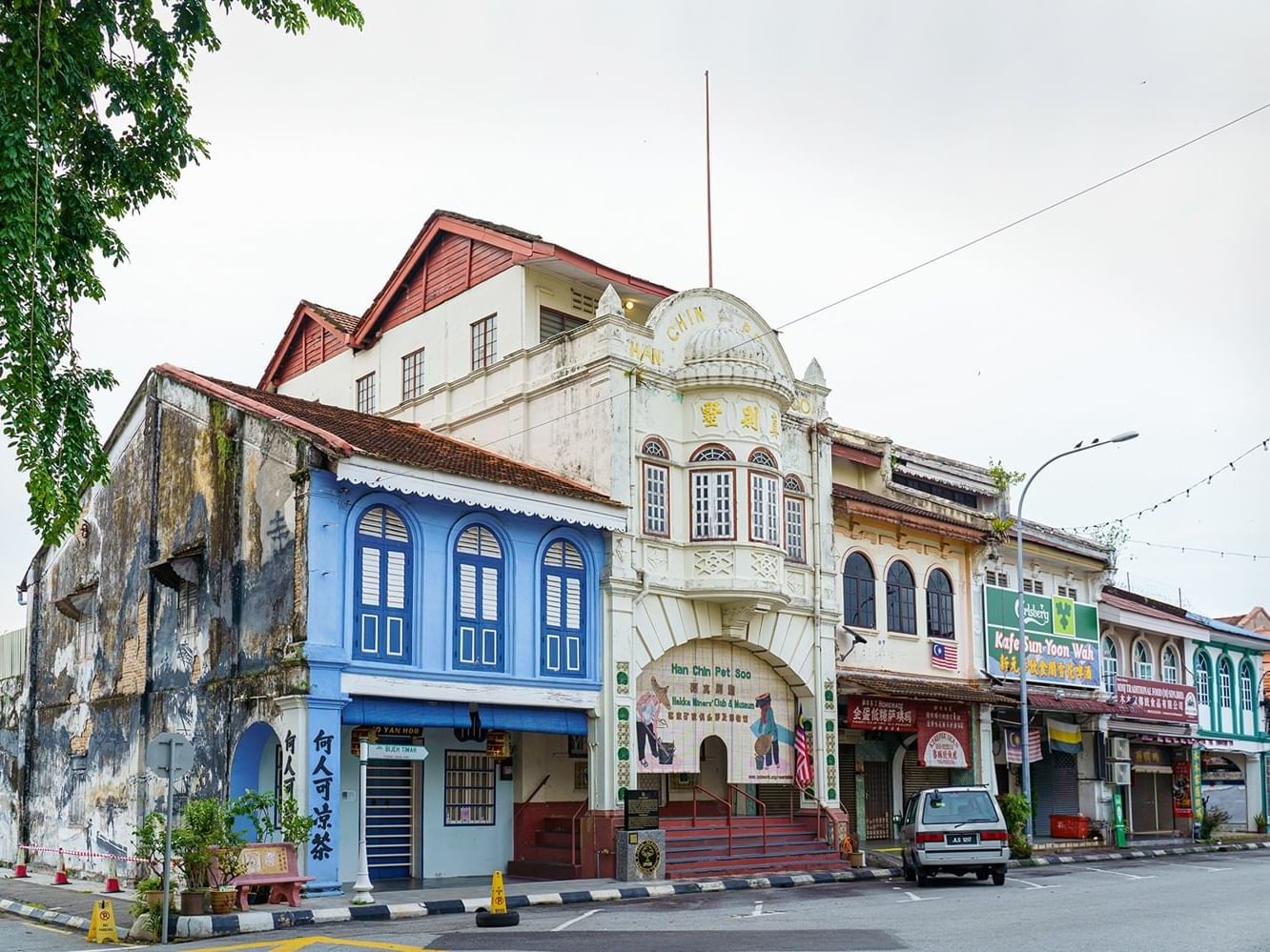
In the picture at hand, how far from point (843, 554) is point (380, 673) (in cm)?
1261

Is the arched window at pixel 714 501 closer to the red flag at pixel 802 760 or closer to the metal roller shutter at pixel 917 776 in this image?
the red flag at pixel 802 760

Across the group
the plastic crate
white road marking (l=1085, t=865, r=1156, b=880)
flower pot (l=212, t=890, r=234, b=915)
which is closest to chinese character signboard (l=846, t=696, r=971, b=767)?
white road marking (l=1085, t=865, r=1156, b=880)

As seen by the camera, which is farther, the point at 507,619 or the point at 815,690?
the point at 815,690

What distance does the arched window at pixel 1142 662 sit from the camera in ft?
138

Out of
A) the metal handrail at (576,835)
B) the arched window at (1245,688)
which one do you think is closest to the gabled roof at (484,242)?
the metal handrail at (576,835)

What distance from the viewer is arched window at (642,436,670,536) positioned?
86.6 ft

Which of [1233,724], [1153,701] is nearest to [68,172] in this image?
[1153,701]

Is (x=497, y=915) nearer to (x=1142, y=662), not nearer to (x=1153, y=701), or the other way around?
(x=1153, y=701)

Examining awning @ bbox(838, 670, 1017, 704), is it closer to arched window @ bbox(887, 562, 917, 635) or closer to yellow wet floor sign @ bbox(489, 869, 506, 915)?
arched window @ bbox(887, 562, 917, 635)

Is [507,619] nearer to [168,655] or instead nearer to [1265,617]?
[168,655]

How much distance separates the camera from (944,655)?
3325 centimetres

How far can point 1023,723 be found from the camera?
30469 mm

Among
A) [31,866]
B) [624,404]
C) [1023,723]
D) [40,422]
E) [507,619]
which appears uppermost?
[624,404]

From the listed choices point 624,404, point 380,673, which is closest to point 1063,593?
point 624,404
